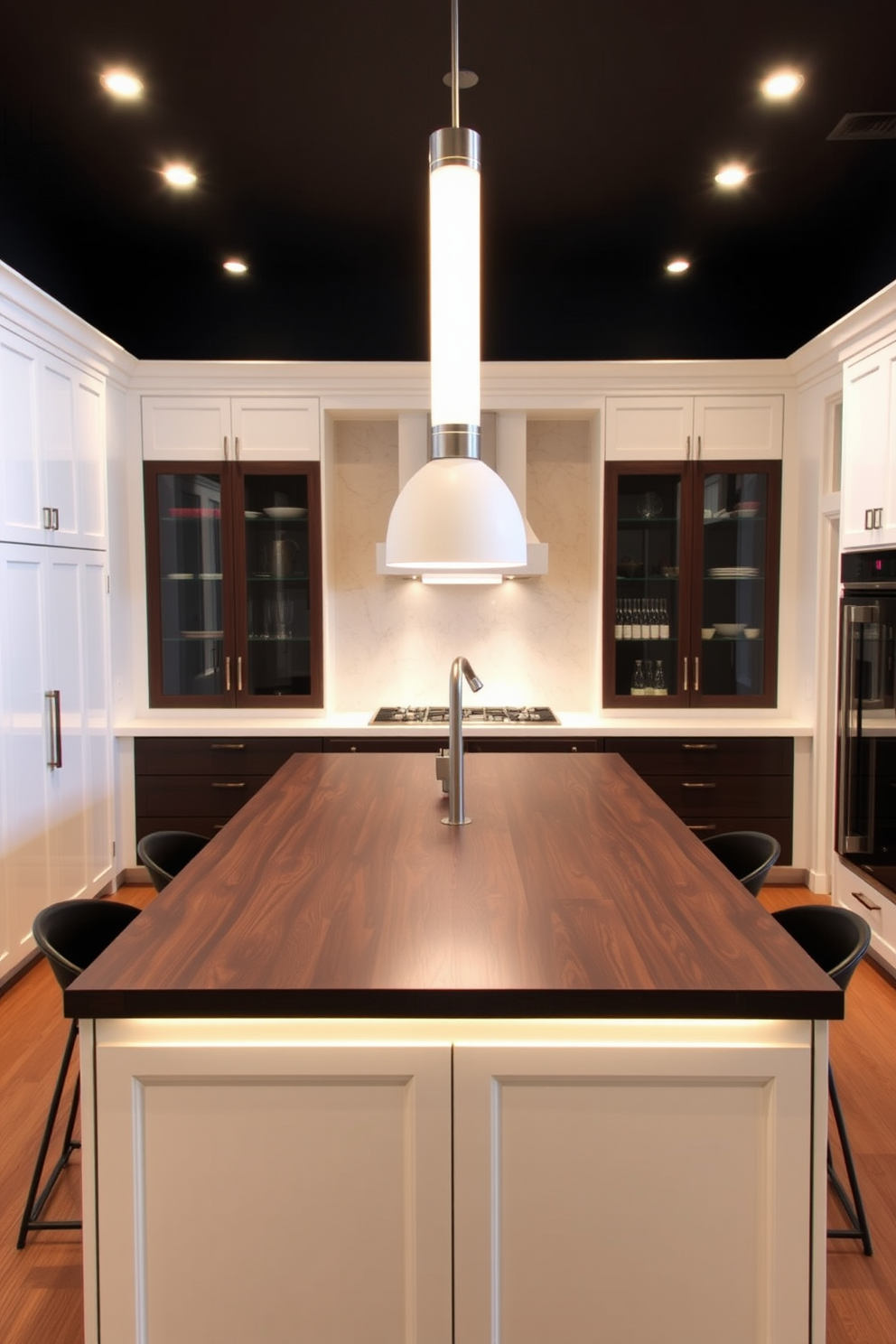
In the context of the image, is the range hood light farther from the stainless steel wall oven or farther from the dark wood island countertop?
the dark wood island countertop

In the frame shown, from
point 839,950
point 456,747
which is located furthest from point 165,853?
point 839,950

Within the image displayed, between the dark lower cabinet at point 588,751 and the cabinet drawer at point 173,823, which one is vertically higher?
the dark lower cabinet at point 588,751

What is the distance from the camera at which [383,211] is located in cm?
383

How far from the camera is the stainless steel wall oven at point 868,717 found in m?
3.50

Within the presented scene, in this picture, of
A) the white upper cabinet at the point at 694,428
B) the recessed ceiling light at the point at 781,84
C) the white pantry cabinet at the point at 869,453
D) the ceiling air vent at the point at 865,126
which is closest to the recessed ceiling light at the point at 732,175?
the ceiling air vent at the point at 865,126

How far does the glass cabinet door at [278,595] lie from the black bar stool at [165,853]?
1853mm

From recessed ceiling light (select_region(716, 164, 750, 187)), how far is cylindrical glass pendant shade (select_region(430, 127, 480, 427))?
6.53ft

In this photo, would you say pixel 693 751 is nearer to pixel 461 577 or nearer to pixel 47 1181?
pixel 461 577

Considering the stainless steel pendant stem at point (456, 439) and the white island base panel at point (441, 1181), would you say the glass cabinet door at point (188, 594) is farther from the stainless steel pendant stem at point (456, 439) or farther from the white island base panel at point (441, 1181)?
the white island base panel at point (441, 1181)

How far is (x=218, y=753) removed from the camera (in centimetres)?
464

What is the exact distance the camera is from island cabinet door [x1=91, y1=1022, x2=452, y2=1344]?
147 centimetres

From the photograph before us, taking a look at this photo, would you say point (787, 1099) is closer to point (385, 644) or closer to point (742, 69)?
point (742, 69)

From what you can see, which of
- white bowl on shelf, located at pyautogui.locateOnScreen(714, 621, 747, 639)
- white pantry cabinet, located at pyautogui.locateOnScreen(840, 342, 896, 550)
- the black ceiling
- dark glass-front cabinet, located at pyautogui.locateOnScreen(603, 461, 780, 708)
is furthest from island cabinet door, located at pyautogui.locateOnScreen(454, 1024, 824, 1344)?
white bowl on shelf, located at pyautogui.locateOnScreen(714, 621, 747, 639)

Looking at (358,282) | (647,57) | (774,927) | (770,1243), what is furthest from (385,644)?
(770,1243)
